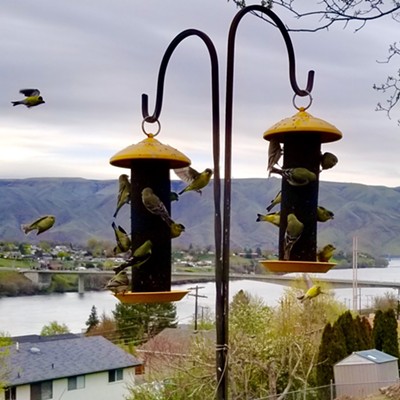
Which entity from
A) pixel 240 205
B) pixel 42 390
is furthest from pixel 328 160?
pixel 42 390

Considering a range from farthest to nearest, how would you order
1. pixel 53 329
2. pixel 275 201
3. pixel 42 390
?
pixel 53 329
pixel 42 390
pixel 275 201

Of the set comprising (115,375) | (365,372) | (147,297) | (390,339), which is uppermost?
(147,297)

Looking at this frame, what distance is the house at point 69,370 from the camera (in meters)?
15.8

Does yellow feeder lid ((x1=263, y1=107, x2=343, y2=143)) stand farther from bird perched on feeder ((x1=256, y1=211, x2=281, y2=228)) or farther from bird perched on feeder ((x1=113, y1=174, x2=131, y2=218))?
bird perched on feeder ((x1=113, y1=174, x2=131, y2=218))

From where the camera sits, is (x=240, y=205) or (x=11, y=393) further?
(x=11, y=393)

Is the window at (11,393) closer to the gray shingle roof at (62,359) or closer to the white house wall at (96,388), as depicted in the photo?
the gray shingle roof at (62,359)

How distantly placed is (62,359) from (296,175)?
16.1 metres

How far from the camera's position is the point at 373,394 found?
30.2ft

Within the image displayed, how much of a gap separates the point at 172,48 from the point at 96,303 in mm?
21509

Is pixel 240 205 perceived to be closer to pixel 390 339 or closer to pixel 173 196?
pixel 390 339

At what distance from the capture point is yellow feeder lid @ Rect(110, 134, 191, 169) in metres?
1.80

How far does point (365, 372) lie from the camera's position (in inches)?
383

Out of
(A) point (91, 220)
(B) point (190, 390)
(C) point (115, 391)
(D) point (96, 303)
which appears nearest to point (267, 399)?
(B) point (190, 390)

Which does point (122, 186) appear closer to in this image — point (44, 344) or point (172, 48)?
point (172, 48)
